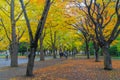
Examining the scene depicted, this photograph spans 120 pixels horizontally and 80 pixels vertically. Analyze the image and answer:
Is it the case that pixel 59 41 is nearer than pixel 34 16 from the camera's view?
No

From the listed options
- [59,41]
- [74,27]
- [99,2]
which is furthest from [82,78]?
[59,41]

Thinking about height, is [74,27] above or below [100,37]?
above

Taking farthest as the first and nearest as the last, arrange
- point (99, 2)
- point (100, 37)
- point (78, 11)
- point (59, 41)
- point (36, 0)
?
point (59, 41)
point (78, 11)
point (36, 0)
point (99, 2)
point (100, 37)

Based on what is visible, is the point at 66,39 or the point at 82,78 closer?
the point at 82,78

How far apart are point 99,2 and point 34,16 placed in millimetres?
10046

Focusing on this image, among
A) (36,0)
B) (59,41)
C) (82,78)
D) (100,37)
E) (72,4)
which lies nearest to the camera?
(82,78)

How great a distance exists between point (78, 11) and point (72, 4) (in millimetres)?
2210

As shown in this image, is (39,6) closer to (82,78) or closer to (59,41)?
(82,78)

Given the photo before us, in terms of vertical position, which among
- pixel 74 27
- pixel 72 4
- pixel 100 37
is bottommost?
pixel 100 37

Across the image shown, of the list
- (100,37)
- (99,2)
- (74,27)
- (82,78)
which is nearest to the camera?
(82,78)

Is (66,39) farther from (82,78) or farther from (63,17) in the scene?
(82,78)

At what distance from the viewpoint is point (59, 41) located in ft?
210

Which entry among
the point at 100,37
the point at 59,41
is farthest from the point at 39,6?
the point at 59,41

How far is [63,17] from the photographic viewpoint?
107 ft
